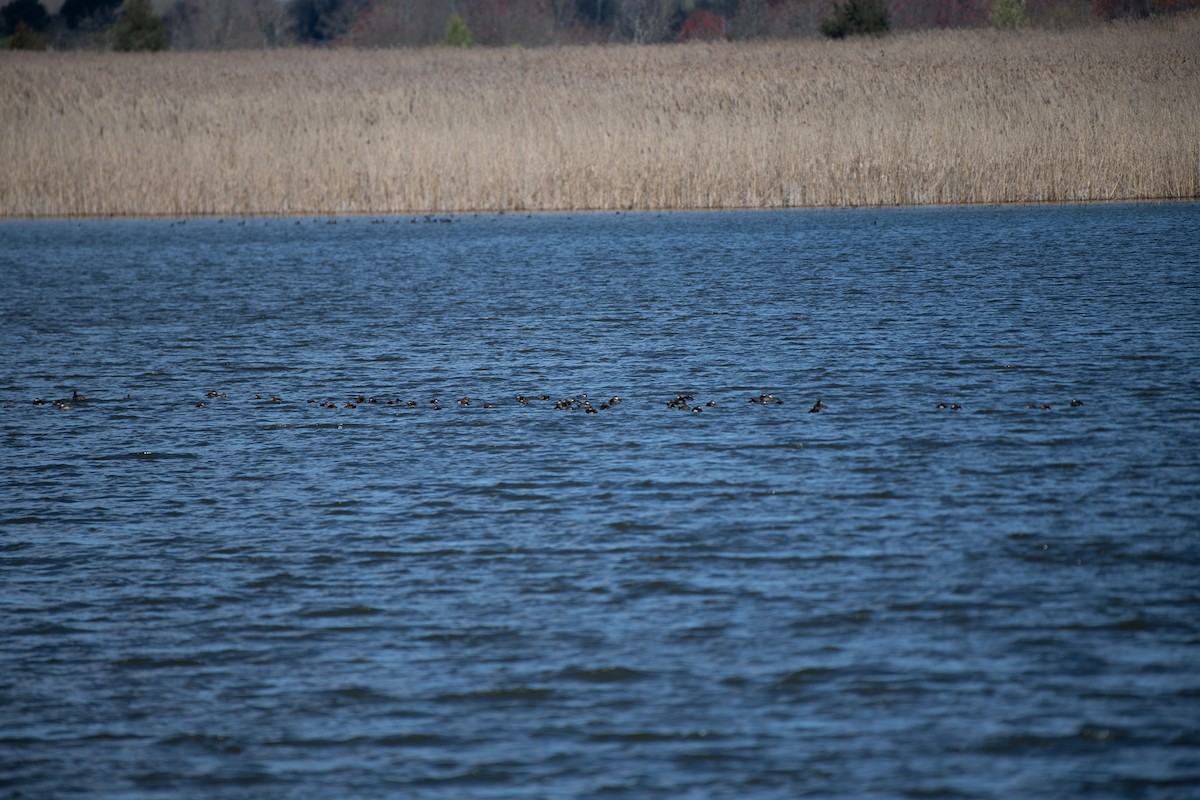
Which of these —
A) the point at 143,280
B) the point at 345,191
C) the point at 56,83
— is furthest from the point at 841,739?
the point at 56,83

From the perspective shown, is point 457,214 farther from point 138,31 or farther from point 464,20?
point 464,20

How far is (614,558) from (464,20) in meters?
88.7

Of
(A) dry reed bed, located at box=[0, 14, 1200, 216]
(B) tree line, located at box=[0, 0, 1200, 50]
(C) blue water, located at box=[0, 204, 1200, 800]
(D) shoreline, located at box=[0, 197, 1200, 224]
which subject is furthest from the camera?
(B) tree line, located at box=[0, 0, 1200, 50]

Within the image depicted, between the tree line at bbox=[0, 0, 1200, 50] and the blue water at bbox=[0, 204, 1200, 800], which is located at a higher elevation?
the tree line at bbox=[0, 0, 1200, 50]

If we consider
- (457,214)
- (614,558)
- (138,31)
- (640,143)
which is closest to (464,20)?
(138,31)

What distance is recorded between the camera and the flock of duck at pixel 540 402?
11492 millimetres

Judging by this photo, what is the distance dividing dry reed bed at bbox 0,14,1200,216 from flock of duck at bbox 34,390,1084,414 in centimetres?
1828

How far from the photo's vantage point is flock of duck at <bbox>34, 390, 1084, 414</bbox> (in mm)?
11492

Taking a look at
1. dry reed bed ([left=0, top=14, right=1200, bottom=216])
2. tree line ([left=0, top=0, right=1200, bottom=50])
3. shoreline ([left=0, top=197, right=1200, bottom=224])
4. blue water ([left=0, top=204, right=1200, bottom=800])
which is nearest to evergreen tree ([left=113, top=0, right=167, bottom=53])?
tree line ([left=0, top=0, right=1200, bottom=50])

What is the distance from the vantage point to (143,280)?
22.7 m

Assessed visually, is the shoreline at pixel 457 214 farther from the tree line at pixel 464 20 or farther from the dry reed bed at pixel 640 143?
the tree line at pixel 464 20

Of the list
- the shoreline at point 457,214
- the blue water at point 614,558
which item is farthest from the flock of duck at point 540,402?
the shoreline at point 457,214

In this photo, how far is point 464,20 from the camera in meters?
92.8

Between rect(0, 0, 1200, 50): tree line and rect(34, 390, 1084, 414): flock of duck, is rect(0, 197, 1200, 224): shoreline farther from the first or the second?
rect(0, 0, 1200, 50): tree line
